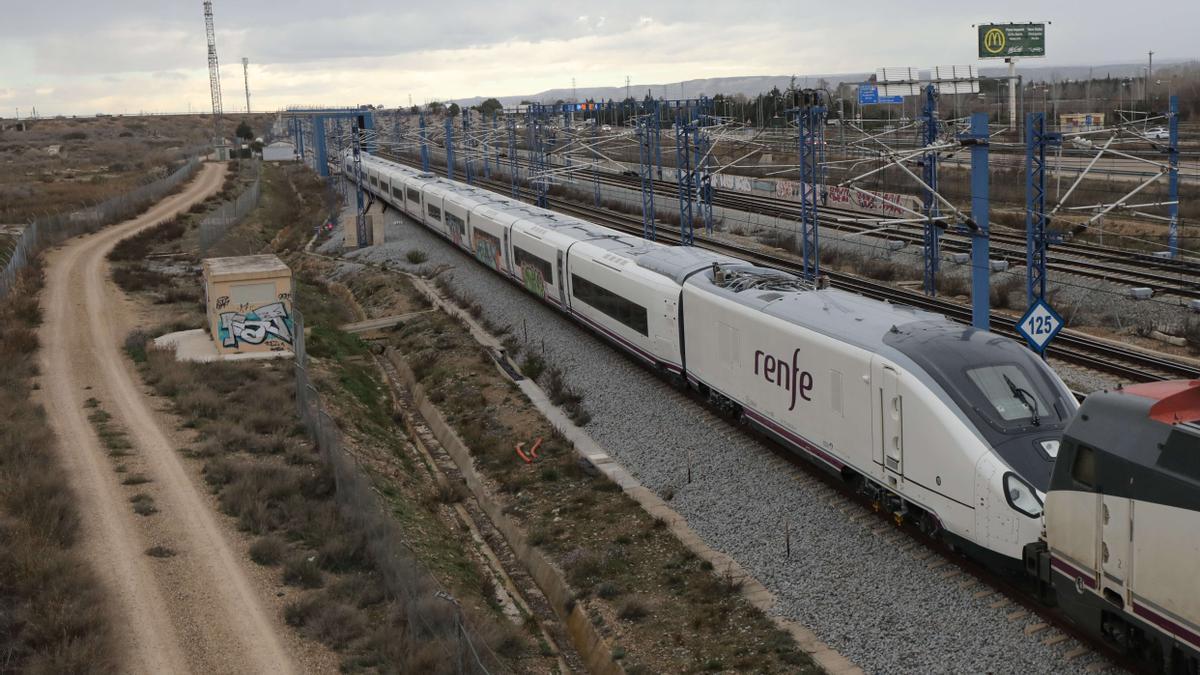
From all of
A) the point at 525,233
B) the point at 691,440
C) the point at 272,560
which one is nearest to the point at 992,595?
the point at 691,440

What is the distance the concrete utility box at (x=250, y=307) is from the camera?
29.0m

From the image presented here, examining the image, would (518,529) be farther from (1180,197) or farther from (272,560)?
(1180,197)

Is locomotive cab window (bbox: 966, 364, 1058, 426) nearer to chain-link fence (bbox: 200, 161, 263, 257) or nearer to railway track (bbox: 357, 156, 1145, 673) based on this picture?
railway track (bbox: 357, 156, 1145, 673)

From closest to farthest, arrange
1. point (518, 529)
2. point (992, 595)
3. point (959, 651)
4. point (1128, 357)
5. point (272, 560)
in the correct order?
point (959, 651)
point (992, 595)
point (272, 560)
point (518, 529)
point (1128, 357)

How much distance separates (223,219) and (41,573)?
177 ft

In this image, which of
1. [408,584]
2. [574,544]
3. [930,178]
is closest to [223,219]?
[930,178]

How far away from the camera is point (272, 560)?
51.5 ft

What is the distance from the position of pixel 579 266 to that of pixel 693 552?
47.4ft

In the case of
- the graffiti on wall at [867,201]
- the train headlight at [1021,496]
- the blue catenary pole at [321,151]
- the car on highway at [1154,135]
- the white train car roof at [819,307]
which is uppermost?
the blue catenary pole at [321,151]

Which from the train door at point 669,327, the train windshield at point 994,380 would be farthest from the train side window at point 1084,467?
the train door at point 669,327

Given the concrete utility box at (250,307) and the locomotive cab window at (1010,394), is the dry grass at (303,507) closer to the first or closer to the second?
the concrete utility box at (250,307)

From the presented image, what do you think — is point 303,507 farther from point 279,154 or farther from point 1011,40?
point 279,154

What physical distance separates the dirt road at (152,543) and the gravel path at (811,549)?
6747mm


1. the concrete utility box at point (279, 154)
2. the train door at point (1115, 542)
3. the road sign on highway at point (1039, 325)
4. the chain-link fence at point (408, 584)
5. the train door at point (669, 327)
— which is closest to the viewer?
the train door at point (1115, 542)
